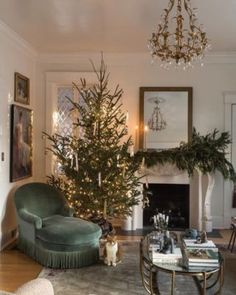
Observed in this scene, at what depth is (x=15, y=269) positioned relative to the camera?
396cm

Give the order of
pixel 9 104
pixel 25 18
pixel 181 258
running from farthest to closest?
1. pixel 9 104
2. pixel 25 18
3. pixel 181 258

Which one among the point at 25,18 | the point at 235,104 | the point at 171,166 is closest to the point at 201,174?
the point at 171,166

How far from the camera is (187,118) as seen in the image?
5891 mm

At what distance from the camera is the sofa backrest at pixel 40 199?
4625 millimetres

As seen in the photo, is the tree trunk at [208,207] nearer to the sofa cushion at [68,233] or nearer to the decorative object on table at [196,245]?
the sofa cushion at [68,233]

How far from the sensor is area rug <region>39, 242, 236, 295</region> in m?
3.37

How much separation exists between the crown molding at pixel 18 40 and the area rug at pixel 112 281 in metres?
3.06

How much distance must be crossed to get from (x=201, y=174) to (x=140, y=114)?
1.41m

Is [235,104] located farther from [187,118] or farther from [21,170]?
[21,170]

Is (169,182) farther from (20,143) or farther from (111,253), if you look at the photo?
(20,143)

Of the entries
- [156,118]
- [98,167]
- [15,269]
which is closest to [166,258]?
[15,269]

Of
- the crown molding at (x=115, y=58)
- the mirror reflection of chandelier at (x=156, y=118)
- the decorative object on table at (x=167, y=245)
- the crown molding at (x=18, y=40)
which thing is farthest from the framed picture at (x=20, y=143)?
the decorative object on table at (x=167, y=245)

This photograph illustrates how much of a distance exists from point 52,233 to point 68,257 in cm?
33

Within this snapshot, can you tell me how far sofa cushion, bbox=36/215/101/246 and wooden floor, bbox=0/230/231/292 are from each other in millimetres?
344
